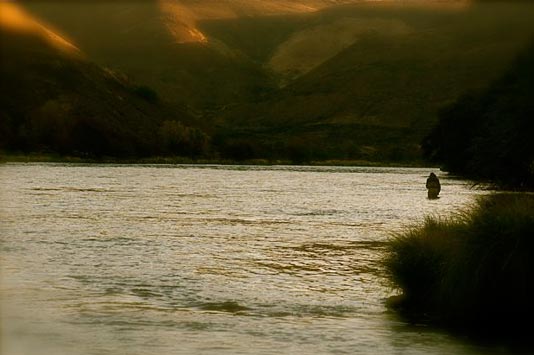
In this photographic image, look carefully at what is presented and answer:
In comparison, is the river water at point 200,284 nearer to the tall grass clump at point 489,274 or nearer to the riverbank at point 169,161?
the tall grass clump at point 489,274

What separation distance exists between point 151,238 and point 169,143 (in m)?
130

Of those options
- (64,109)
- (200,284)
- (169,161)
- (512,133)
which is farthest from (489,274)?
(169,161)

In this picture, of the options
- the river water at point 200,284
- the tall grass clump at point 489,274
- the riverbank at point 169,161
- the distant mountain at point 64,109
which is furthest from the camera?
the distant mountain at point 64,109

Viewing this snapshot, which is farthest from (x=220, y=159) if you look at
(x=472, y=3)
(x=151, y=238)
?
(x=151, y=238)

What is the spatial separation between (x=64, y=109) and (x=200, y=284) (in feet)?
430

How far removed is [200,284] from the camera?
22.4 meters

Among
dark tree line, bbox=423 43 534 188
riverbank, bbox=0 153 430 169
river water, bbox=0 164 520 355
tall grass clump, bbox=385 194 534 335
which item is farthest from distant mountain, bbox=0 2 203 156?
tall grass clump, bbox=385 194 534 335

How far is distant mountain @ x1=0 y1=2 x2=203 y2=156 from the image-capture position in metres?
146

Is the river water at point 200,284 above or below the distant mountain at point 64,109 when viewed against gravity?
below

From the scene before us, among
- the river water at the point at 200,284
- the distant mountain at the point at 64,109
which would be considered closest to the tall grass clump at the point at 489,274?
the river water at the point at 200,284

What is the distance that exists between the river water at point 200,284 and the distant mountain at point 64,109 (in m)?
101

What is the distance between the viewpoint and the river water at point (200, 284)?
1588 centimetres

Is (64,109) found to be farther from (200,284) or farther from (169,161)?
(200,284)

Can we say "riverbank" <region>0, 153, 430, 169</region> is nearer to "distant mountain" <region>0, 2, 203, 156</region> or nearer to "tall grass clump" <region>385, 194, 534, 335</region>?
"distant mountain" <region>0, 2, 203, 156</region>
